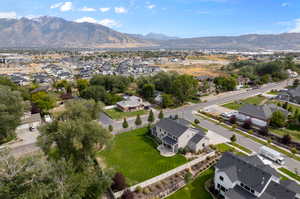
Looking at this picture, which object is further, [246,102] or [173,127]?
[246,102]

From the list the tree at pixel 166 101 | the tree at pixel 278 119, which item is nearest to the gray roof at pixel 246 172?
the tree at pixel 278 119

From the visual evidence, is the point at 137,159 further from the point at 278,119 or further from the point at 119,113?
the point at 278,119

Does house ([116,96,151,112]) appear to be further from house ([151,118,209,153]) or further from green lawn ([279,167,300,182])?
green lawn ([279,167,300,182])

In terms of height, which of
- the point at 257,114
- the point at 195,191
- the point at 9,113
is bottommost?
the point at 195,191

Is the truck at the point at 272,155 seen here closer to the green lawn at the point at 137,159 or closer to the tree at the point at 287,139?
the tree at the point at 287,139

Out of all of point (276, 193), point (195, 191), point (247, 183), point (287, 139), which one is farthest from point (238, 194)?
point (287, 139)

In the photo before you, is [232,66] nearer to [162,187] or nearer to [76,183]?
[162,187]

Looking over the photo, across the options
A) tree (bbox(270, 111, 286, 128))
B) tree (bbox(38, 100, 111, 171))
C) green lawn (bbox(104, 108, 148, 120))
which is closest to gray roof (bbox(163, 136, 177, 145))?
tree (bbox(38, 100, 111, 171))

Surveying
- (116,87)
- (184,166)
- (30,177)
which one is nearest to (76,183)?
(30,177)
